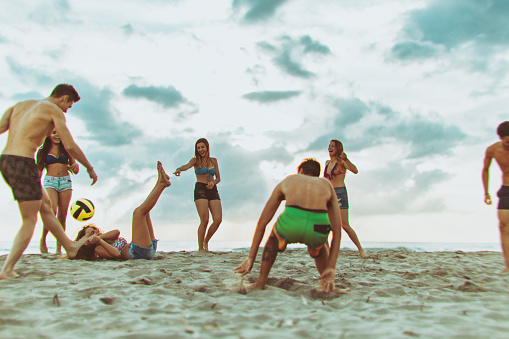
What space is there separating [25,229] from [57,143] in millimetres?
3240

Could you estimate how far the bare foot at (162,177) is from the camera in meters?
5.54

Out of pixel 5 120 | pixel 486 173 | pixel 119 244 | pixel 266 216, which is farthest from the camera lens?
pixel 119 244

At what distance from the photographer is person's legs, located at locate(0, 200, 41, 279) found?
4.30m

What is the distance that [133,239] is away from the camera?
20.0ft

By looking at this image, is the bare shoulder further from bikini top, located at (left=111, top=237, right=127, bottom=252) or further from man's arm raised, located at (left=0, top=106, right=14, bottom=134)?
man's arm raised, located at (left=0, top=106, right=14, bottom=134)

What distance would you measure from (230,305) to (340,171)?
4994mm

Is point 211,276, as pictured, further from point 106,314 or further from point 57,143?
point 57,143

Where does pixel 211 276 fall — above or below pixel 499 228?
below

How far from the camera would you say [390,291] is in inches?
162

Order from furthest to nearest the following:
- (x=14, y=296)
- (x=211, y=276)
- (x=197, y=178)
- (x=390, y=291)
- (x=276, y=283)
Answer: (x=197, y=178)
(x=211, y=276)
(x=276, y=283)
(x=390, y=291)
(x=14, y=296)

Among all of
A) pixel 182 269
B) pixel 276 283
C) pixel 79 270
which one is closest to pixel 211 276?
pixel 182 269

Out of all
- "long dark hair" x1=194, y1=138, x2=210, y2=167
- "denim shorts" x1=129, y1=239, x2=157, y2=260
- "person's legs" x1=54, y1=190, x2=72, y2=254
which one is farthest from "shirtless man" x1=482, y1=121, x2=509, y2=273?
"person's legs" x1=54, y1=190, x2=72, y2=254

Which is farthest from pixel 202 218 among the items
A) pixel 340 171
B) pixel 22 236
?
pixel 22 236

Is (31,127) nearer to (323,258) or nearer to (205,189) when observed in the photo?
(323,258)
